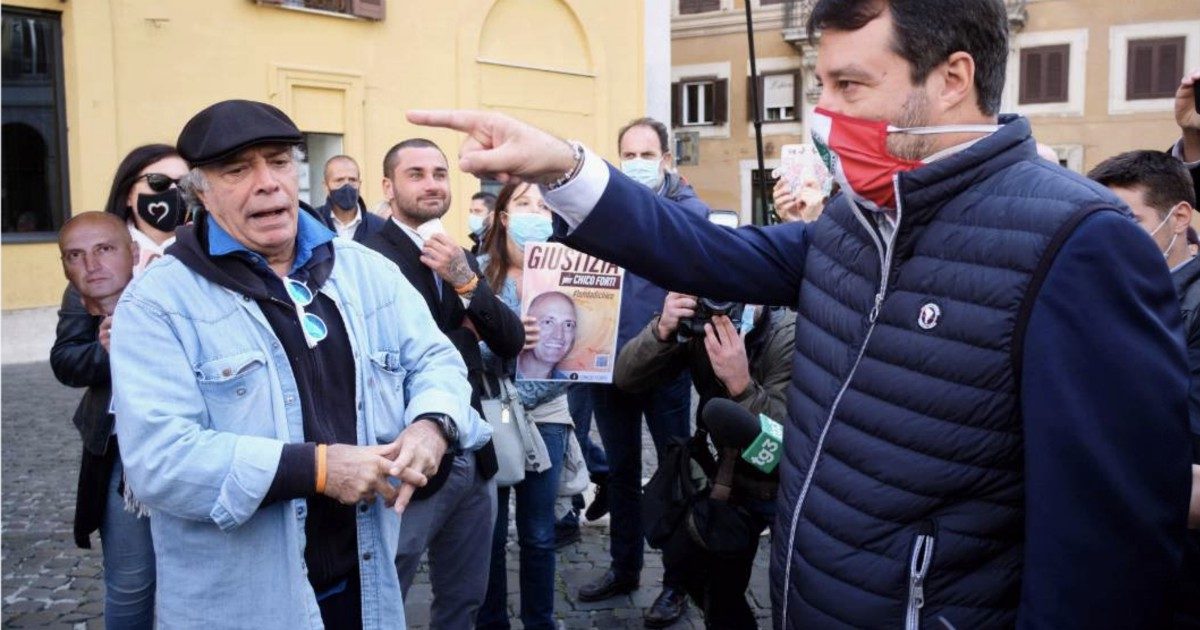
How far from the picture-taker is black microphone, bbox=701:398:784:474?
2887mm

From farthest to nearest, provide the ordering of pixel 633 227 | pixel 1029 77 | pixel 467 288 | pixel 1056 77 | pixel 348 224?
1. pixel 1029 77
2. pixel 1056 77
3. pixel 348 224
4. pixel 467 288
5. pixel 633 227

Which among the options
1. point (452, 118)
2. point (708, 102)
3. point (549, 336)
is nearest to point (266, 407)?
point (452, 118)

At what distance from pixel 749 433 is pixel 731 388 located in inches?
23.0

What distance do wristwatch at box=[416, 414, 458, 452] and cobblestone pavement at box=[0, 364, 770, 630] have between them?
2.14 metres

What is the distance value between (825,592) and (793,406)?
1.27 ft

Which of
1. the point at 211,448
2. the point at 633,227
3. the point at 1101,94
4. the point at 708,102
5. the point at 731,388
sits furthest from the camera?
the point at 708,102

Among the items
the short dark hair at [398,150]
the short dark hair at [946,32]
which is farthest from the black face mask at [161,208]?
the short dark hair at [946,32]

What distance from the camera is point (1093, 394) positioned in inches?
60.1

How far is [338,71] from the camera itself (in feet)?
49.7

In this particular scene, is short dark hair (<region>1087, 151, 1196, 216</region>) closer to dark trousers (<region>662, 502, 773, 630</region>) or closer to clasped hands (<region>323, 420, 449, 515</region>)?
dark trousers (<region>662, 502, 773, 630</region>)

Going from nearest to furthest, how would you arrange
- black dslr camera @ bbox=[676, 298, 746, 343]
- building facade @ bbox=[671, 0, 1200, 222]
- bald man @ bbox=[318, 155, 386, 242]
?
black dslr camera @ bbox=[676, 298, 746, 343] < bald man @ bbox=[318, 155, 386, 242] < building facade @ bbox=[671, 0, 1200, 222]

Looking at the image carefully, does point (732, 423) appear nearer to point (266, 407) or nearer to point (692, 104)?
point (266, 407)

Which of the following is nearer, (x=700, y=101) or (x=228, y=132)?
(x=228, y=132)

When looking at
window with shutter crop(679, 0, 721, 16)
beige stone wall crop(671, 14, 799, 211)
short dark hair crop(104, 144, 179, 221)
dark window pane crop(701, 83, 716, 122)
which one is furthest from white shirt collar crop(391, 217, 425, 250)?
window with shutter crop(679, 0, 721, 16)
